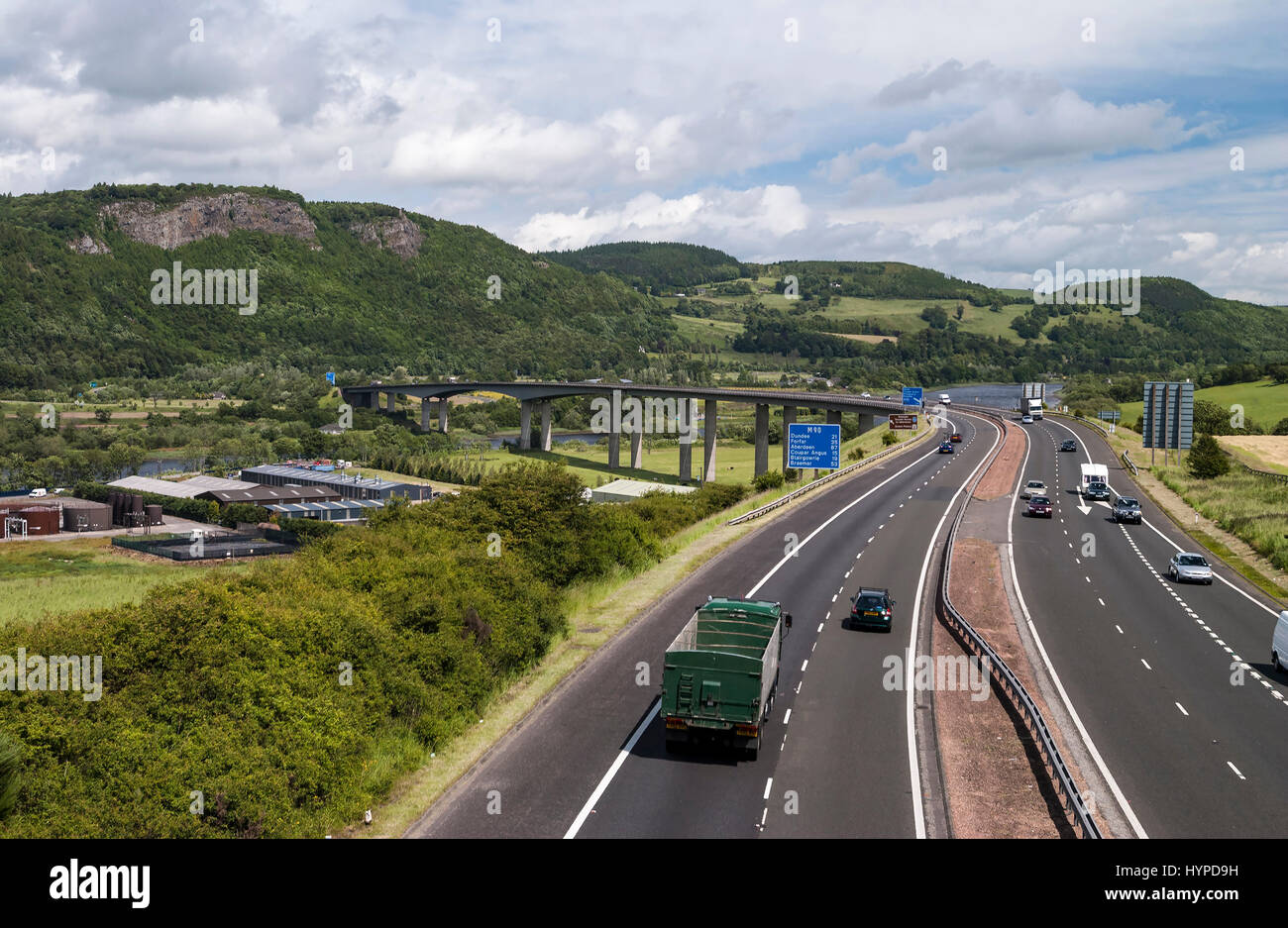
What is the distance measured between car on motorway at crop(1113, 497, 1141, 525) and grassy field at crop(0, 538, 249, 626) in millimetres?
62402

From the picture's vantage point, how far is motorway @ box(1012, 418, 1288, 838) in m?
22.9

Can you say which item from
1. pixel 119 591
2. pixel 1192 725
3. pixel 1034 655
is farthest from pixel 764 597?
pixel 119 591

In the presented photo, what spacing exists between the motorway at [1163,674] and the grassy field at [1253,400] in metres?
101

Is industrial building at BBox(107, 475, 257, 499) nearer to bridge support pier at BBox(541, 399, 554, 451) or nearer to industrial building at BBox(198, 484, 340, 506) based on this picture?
industrial building at BBox(198, 484, 340, 506)

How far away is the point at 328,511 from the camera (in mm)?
111812

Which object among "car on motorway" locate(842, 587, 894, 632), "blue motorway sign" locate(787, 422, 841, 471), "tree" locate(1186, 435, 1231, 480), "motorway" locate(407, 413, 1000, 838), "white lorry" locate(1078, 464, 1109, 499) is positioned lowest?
"motorway" locate(407, 413, 1000, 838)

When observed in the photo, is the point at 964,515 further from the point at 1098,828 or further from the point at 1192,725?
the point at 1098,828

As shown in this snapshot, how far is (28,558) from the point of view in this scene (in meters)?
94.2

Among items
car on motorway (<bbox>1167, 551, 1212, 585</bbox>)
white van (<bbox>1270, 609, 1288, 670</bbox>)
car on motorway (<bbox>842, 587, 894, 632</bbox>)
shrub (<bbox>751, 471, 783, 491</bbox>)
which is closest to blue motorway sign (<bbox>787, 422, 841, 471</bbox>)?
shrub (<bbox>751, 471, 783, 491</bbox>)

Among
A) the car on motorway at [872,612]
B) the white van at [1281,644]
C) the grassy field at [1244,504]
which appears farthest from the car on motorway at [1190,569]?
the car on motorway at [872,612]

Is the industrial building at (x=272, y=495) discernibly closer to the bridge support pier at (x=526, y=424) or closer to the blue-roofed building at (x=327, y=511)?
the blue-roofed building at (x=327, y=511)

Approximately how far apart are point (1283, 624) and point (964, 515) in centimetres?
3352

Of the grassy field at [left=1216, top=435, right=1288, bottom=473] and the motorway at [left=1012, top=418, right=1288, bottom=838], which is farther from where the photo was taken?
the grassy field at [left=1216, top=435, right=1288, bottom=473]

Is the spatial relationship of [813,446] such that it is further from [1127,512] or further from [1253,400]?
[1253,400]
